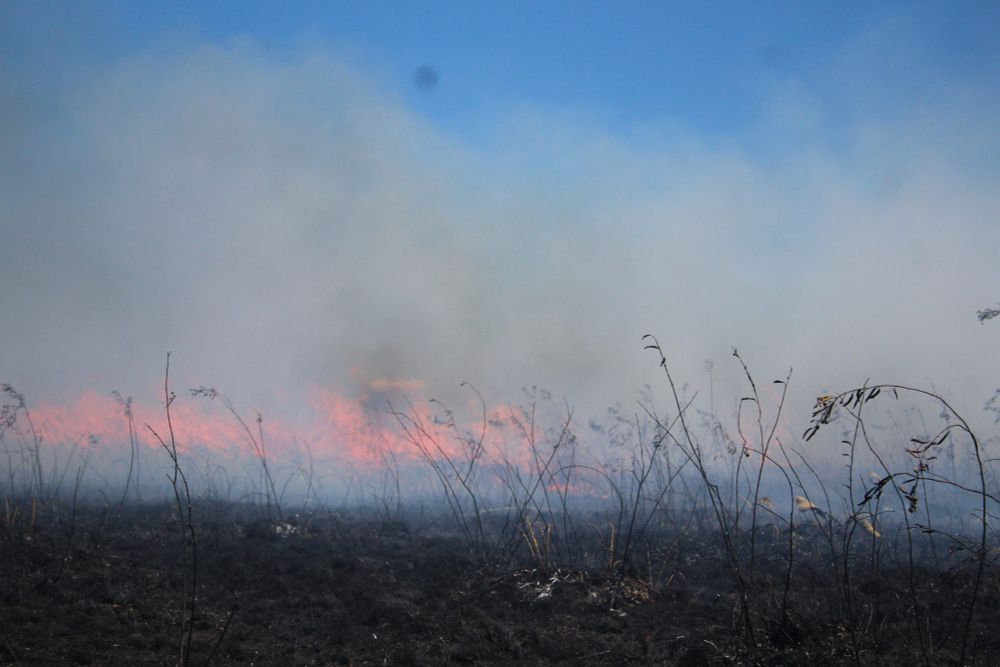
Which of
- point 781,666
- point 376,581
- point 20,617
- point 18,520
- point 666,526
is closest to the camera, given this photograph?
point 781,666

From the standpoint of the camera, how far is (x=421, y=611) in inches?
367

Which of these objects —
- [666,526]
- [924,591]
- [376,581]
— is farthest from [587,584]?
[666,526]

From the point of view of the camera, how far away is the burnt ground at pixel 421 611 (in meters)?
7.27

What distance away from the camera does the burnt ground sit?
7273mm

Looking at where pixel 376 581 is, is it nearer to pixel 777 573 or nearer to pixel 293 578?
pixel 293 578

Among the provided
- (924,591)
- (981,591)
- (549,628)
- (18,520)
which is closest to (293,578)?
(549,628)

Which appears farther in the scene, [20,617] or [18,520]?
[18,520]

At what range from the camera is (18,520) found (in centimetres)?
1402

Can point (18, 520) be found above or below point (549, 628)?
above

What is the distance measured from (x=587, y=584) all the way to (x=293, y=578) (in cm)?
546

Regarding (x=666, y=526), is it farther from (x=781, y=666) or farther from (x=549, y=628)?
(x=781, y=666)

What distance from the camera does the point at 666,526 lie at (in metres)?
19.7

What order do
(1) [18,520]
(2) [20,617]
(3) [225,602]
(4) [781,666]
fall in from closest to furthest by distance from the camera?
(4) [781,666] < (2) [20,617] < (3) [225,602] < (1) [18,520]

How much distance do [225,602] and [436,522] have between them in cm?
1528
